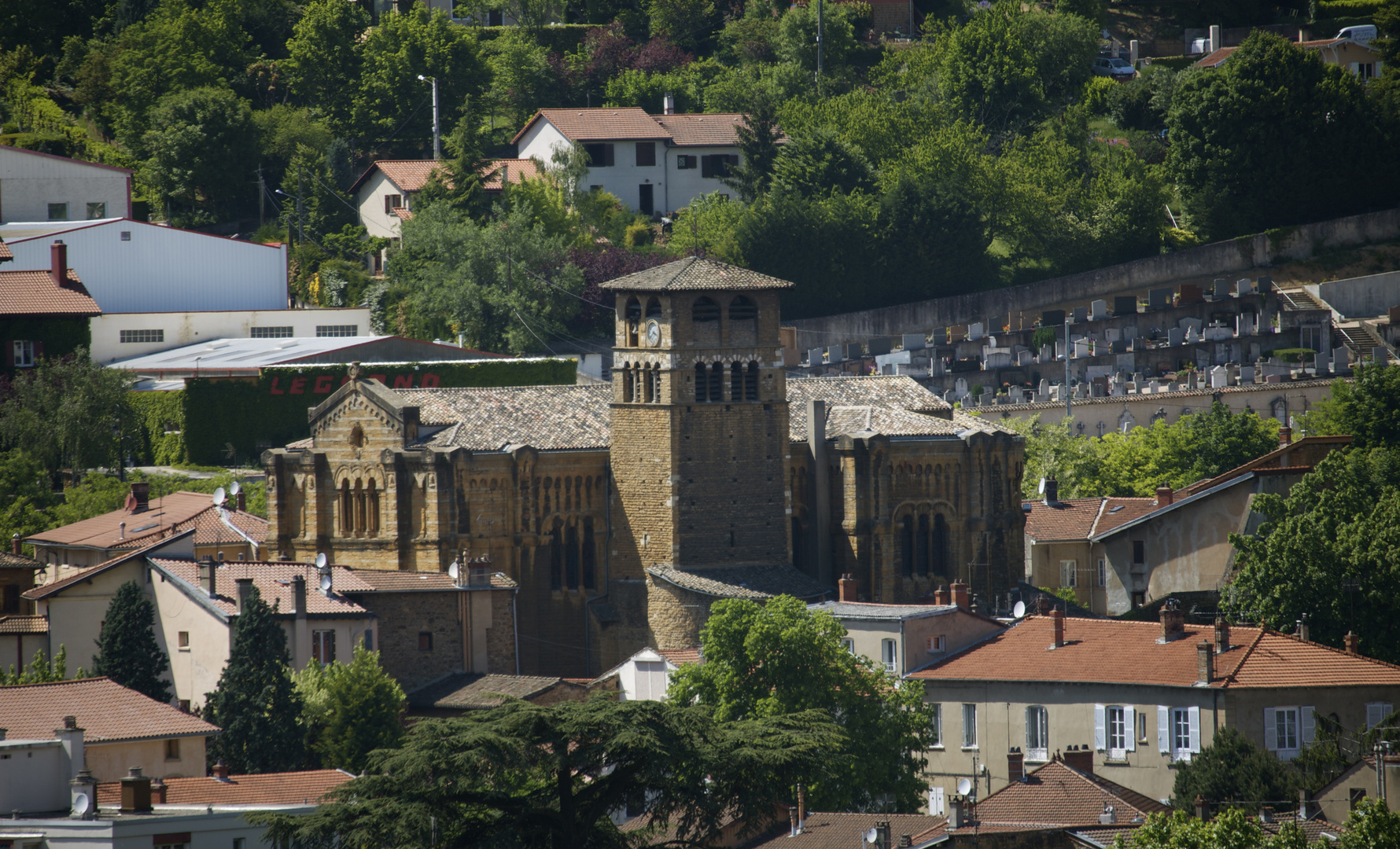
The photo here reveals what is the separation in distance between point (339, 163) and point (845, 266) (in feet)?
84.0

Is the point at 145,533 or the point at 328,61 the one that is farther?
the point at 328,61

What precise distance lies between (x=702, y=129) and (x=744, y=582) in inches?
2203

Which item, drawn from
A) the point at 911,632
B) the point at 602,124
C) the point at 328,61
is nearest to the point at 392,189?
the point at 602,124

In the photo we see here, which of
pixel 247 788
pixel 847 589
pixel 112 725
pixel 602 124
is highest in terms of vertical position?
pixel 602 124

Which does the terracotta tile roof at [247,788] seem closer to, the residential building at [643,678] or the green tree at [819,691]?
the green tree at [819,691]

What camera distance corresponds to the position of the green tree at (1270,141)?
12544 cm

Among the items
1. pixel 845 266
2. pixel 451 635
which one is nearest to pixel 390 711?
pixel 451 635

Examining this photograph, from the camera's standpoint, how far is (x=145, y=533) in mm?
77750

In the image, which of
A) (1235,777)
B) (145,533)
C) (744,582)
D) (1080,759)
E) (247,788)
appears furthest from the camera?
(744,582)

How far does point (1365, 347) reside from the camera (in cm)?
11625

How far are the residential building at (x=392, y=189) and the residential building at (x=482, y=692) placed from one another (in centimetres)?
5108

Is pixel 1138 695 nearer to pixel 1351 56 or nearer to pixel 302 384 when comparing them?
pixel 302 384

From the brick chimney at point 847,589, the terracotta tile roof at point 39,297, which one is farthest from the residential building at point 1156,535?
the terracotta tile roof at point 39,297

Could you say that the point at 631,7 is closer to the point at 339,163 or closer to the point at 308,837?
the point at 339,163
